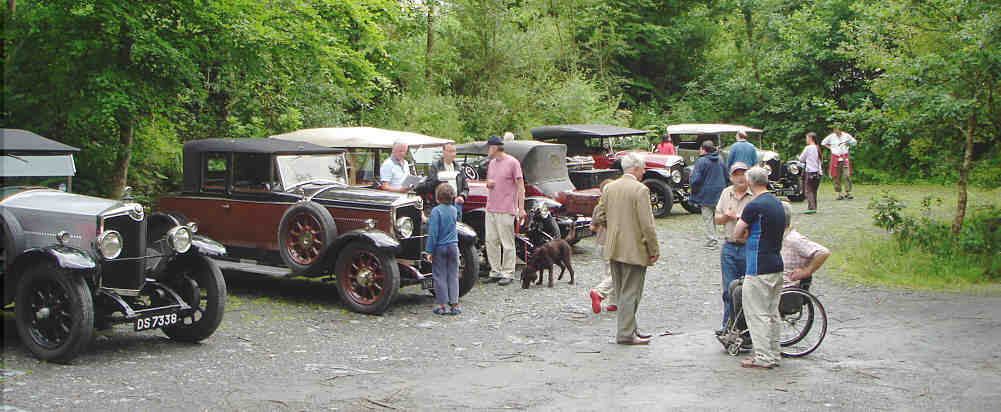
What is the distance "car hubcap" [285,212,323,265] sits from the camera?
30.1 ft

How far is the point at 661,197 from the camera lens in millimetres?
17438

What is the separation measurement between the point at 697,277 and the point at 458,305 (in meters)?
3.70

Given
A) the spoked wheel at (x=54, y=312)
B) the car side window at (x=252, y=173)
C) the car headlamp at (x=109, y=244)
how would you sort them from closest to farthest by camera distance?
the spoked wheel at (x=54, y=312), the car headlamp at (x=109, y=244), the car side window at (x=252, y=173)

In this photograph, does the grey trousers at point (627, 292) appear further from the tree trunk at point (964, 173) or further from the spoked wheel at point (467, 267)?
the tree trunk at point (964, 173)

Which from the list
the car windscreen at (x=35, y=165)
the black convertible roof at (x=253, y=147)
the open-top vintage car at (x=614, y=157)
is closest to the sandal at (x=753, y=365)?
the black convertible roof at (x=253, y=147)

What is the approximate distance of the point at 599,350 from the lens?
7.20 metres

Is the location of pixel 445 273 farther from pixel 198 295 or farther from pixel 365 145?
pixel 365 145

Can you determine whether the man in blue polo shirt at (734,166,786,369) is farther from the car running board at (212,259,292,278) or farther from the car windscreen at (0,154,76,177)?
the car windscreen at (0,154,76,177)

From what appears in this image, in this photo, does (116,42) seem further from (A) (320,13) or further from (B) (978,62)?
(B) (978,62)

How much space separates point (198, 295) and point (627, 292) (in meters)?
3.93

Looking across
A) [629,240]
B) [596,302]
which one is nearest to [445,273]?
[596,302]

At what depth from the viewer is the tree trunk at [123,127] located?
11377mm

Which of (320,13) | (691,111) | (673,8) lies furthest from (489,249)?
(673,8)

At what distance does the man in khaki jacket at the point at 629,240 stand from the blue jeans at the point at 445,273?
2.07 metres
